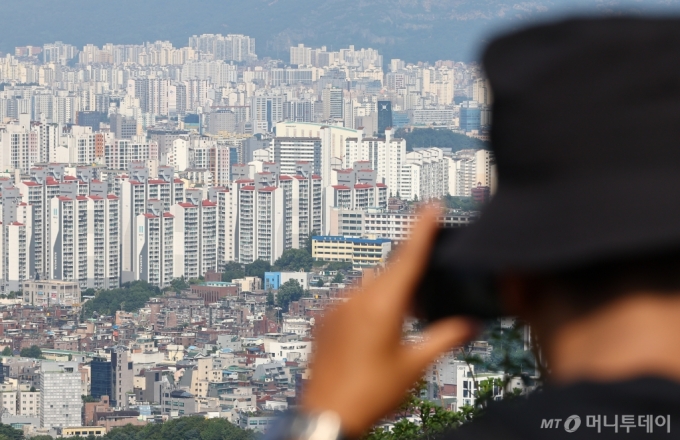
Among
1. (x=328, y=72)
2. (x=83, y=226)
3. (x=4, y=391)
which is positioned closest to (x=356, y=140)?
(x=83, y=226)

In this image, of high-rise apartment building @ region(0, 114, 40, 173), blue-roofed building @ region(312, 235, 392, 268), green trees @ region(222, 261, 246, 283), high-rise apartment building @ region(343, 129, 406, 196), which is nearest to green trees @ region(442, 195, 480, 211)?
blue-roofed building @ region(312, 235, 392, 268)

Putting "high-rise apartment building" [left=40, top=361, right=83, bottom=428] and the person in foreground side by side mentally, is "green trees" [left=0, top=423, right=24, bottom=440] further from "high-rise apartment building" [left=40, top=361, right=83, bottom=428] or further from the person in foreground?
the person in foreground

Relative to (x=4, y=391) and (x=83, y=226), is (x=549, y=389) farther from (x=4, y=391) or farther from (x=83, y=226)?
(x=83, y=226)

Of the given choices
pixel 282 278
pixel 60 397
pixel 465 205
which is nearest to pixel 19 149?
pixel 282 278

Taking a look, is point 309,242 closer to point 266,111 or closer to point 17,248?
point 17,248

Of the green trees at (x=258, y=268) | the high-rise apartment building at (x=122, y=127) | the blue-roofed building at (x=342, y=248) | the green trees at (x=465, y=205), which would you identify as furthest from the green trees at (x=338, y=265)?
the green trees at (x=465, y=205)
